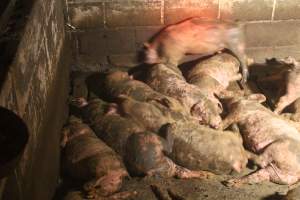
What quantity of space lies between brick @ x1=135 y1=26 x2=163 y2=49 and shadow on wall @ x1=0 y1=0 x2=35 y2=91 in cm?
221

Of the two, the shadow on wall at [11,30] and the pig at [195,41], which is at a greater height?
the shadow on wall at [11,30]

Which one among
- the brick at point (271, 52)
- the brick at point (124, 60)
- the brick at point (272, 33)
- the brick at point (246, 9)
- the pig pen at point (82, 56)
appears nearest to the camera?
the pig pen at point (82, 56)

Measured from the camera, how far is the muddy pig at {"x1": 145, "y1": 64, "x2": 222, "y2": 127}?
4.72 meters

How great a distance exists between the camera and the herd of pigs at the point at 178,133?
13.3 feet


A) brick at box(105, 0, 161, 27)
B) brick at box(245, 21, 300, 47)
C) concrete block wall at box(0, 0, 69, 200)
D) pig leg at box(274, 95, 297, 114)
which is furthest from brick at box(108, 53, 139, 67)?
pig leg at box(274, 95, 297, 114)

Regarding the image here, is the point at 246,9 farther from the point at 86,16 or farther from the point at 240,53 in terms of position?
the point at 86,16

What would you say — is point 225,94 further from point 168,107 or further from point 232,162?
point 232,162

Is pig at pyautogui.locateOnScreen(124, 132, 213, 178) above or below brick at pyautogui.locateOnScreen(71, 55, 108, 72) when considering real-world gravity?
below

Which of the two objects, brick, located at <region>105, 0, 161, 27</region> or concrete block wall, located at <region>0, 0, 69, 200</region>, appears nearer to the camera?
concrete block wall, located at <region>0, 0, 69, 200</region>

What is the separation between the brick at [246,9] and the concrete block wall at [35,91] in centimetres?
228

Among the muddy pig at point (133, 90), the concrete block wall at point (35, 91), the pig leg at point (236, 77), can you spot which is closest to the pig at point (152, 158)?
the muddy pig at point (133, 90)

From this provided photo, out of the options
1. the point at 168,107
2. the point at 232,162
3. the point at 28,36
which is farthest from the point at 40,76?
the point at 232,162

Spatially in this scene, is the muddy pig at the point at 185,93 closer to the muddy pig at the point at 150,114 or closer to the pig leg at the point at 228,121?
the pig leg at the point at 228,121

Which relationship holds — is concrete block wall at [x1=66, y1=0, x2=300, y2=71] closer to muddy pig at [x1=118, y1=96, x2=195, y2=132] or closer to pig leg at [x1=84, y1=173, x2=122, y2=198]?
muddy pig at [x1=118, y1=96, x2=195, y2=132]
